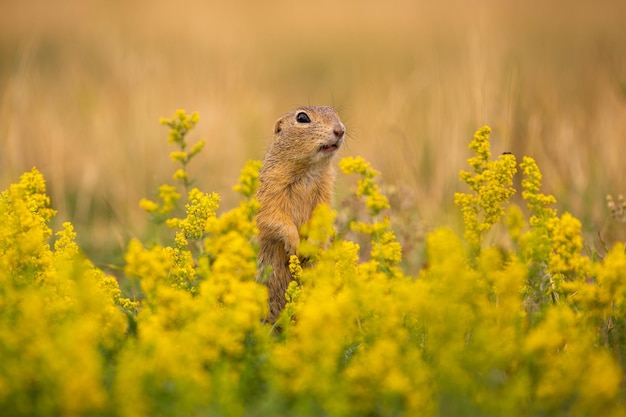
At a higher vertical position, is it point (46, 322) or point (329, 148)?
point (329, 148)

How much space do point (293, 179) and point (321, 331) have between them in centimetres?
232

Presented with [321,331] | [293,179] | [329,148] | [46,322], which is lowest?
[46,322]

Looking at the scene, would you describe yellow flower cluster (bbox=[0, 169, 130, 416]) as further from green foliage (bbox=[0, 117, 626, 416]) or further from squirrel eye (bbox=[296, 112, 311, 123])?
squirrel eye (bbox=[296, 112, 311, 123])

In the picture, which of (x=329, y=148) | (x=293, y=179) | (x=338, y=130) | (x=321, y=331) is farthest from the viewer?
(x=293, y=179)

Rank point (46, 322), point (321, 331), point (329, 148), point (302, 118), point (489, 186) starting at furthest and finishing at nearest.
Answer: point (302, 118) → point (329, 148) → point (489, 186) → point (46, 322) → point (321, 331)

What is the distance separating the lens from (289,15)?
17469 mm

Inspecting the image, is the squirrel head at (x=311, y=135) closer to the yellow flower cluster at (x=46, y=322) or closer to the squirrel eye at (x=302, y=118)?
the squirrel eye at (x=302, y=118)

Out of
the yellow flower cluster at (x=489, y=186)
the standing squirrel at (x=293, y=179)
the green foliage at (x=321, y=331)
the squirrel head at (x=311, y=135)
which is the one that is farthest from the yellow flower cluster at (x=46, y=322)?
the yellow flower cluster at (x=489, y=186)

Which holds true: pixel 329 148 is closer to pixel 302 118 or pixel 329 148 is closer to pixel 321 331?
pixel 302 118

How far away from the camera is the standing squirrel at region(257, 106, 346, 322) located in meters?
4.62

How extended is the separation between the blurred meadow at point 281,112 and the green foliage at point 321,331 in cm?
204

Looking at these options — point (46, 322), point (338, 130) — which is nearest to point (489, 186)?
point (338, 130)

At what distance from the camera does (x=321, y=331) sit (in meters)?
2.72

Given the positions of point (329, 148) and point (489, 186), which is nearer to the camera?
point (489, 186)
